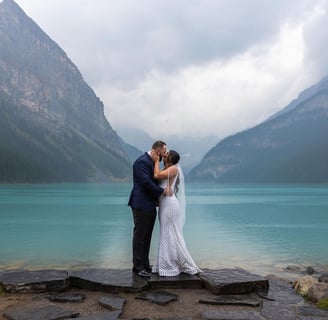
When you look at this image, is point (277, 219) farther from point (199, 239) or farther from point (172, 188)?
point (172, 188)

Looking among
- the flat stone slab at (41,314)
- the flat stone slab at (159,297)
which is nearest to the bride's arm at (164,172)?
the flat stone slab at (159,297)

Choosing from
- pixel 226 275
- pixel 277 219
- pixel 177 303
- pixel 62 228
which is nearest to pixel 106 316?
pixel 177 303

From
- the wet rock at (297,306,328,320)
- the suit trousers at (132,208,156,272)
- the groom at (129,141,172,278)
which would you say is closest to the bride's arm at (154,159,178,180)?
the groom at (129,141,172,278)

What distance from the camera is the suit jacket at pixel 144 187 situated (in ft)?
32.6

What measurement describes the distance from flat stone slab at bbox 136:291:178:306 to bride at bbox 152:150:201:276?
1088 millimetres

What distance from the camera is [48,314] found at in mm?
7480

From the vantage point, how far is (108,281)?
9398 mm

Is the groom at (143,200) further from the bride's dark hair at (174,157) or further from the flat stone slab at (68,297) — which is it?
the flat stone slab at (68,297)

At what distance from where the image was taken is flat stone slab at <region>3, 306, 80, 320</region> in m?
7.32

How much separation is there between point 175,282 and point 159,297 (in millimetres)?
961

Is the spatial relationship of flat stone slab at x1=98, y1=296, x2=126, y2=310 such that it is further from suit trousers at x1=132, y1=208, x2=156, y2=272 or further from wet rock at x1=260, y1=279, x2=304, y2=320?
wet rock at x1=260, y1=279, x2=304, y2=320

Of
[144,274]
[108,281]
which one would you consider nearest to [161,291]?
[144,274]

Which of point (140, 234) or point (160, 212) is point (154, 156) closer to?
point (160, 212)

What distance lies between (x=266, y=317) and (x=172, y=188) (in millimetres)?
3739
